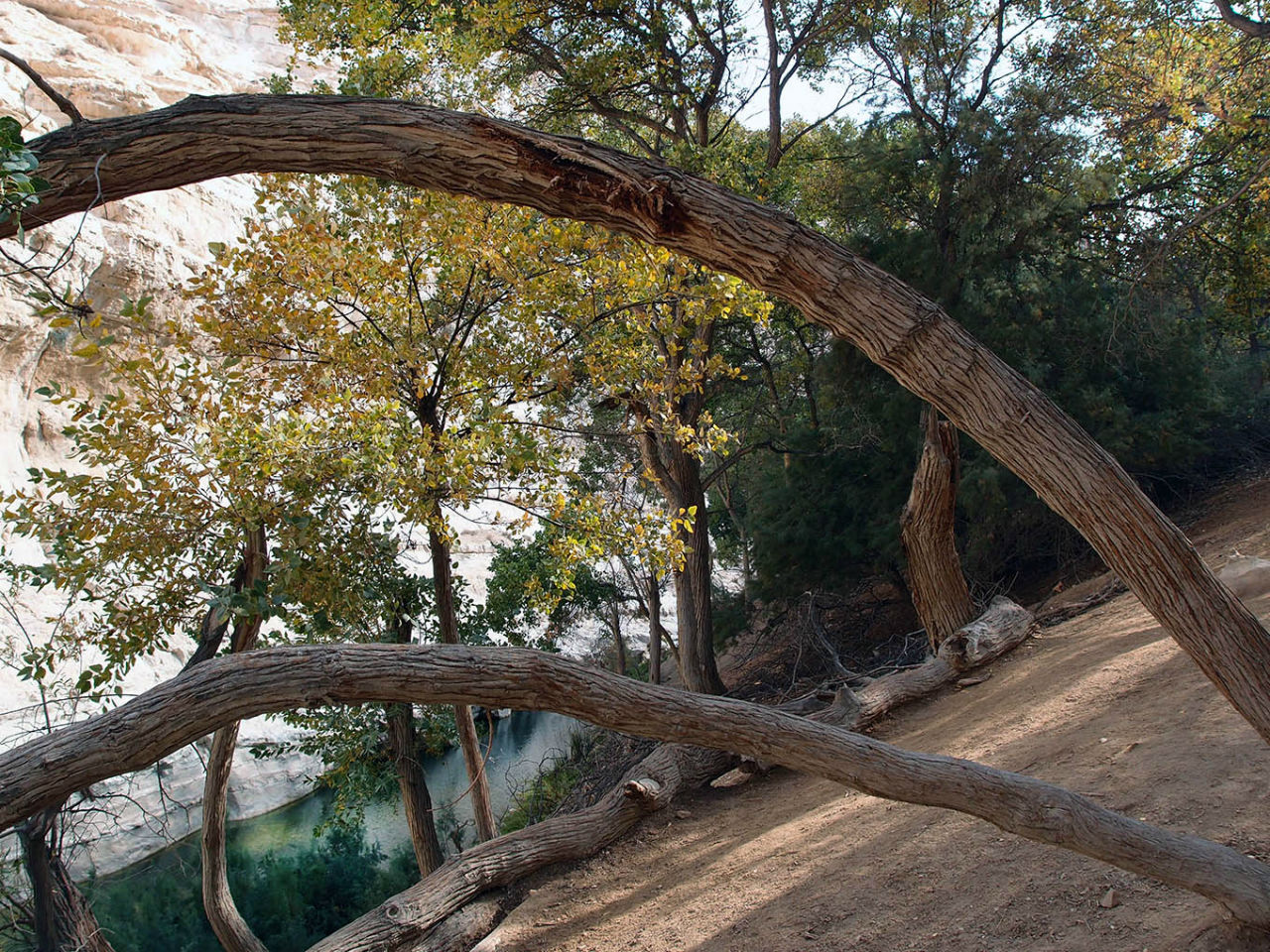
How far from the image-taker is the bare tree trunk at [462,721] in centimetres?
676

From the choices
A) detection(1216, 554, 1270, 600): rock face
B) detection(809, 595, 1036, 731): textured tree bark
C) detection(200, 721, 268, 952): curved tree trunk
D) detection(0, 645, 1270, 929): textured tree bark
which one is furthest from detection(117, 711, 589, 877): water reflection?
detection(0, 645, 1270, 929): textured tree bark

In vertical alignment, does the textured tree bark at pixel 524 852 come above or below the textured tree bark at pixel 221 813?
below

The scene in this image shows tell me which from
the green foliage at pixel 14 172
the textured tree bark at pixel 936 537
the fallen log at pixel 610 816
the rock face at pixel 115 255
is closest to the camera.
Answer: the green foliage at pixel 14 172

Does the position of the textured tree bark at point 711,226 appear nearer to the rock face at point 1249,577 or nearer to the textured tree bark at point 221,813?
the textured tree bark at point 221,813

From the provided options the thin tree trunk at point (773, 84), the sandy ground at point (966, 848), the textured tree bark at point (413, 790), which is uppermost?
the thin tree trunk at point (773, 84)

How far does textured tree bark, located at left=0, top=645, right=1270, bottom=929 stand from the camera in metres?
2.22

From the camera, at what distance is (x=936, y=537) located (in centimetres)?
843

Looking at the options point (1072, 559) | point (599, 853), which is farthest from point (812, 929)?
point (1072, 559)

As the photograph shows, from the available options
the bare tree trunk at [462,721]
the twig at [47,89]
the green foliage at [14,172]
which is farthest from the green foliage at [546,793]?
the green foliage at [14,172]

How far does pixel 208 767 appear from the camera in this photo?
6199 mm

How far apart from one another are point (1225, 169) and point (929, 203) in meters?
3.87

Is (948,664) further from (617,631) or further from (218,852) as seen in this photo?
(617,631)

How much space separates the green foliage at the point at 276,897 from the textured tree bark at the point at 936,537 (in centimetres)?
644

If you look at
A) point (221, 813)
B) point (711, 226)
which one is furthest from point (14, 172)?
point (221, 813)
